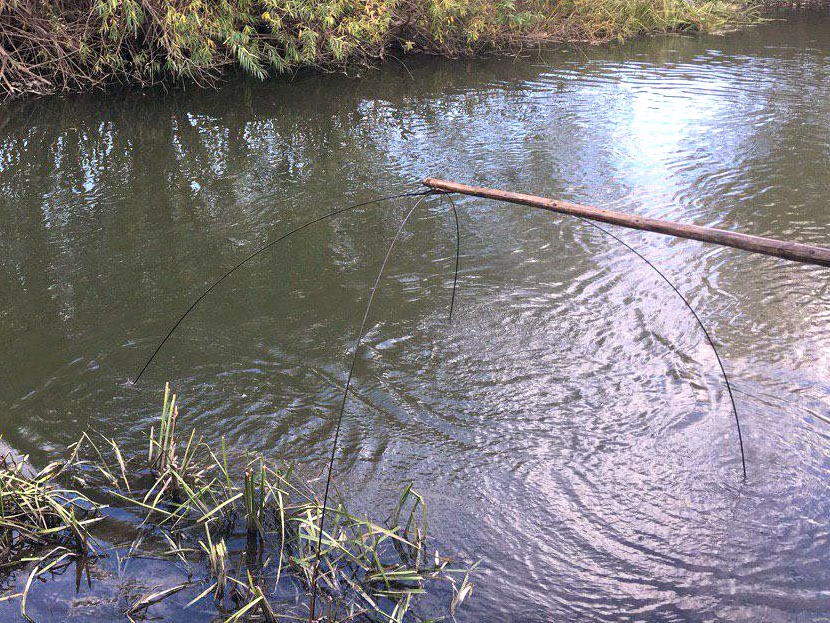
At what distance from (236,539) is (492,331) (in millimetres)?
1950

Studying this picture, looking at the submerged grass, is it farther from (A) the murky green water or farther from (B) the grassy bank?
(B) the grassy bank

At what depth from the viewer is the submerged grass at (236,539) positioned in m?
2.46

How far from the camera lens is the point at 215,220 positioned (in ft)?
18.3

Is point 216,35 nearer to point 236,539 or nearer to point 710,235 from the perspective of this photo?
point 236,539

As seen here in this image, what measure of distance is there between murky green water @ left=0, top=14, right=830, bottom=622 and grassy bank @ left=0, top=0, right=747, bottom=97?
4.04ft

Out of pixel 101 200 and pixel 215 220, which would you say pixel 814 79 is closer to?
pixel 215 220

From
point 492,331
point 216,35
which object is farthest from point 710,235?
point 216,35

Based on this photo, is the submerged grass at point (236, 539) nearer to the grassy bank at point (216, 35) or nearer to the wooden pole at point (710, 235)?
the wooden pole at point (710, 235)

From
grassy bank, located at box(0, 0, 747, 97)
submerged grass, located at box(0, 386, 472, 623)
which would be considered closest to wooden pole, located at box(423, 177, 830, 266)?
submerged grass, located at box(0, 386, 472, 623)

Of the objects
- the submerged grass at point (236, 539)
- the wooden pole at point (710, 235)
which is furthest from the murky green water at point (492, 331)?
the wooden pole at point (710, 235)

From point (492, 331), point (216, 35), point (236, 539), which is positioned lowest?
point (236, 539)

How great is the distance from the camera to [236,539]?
2.74 m

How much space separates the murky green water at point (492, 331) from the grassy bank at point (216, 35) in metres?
1.23

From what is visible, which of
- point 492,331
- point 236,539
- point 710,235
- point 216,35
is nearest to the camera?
point 710,235
